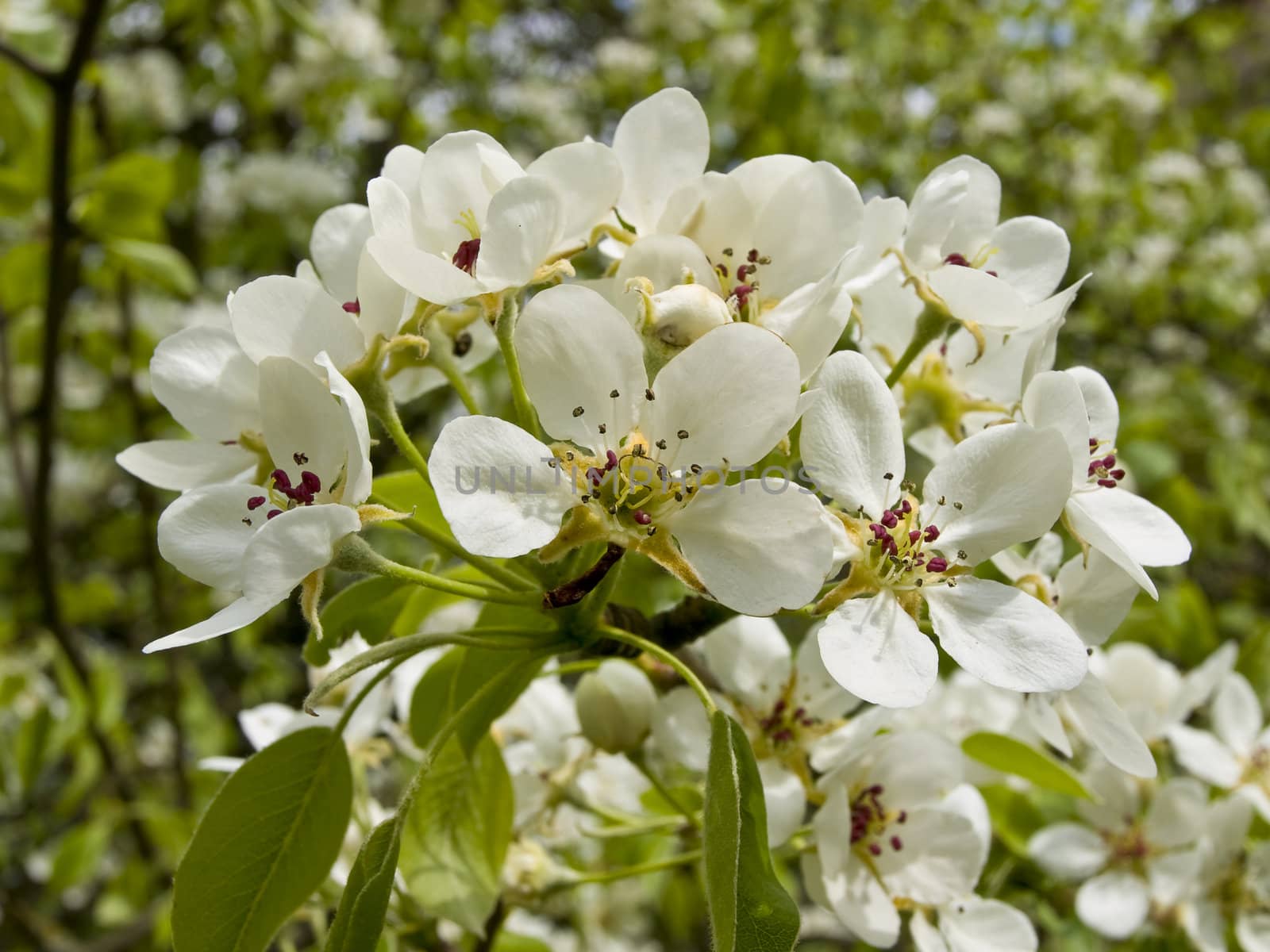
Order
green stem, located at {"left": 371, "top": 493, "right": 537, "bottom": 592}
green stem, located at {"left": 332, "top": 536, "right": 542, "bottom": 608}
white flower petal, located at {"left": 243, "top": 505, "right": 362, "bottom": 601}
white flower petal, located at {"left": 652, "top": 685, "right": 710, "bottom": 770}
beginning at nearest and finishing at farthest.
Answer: white flower petal, located at {"left": 243, "top": 505, "right": 362, "bottom": 601} < green stem, located at {"left": 332, "top": 536, "right": 542, "bottom": 608} < green stem, located at {"left": 371, "top": 493, "right": 537, "bottom": 592} < white flower petal, located at {"left": 652, "top": 685, "right": 710, "bottom": 770}

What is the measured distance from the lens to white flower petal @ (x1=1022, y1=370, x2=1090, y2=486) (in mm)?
937

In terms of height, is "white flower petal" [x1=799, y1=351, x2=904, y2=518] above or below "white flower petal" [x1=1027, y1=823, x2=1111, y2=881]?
above

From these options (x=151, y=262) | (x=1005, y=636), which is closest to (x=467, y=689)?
(x=1005, y=636)

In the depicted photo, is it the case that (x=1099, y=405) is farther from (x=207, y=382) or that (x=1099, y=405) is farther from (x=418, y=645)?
(x=207, y=382)

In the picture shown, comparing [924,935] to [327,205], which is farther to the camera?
[327,205]

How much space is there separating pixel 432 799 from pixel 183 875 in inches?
10.8

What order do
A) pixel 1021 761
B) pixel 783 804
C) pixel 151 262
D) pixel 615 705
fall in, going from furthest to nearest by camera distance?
pixel 151 262
pixel 1021 761
pixel 615 705
pixel 783 804

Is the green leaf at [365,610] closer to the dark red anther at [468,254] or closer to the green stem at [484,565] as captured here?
the green stem at [484,565]

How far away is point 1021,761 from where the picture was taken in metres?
1.35

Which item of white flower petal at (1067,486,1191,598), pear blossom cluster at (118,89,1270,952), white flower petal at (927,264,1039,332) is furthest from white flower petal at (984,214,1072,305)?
white flower petal at (1067,486,1191,598)

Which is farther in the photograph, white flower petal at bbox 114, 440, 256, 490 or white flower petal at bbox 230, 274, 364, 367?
white flower petal at bbox 114, 440, 256, 490

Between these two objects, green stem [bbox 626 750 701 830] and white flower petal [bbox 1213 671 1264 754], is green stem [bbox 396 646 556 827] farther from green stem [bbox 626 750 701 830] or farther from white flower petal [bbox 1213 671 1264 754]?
white flower petal [bbox 1213 671 1264 754]

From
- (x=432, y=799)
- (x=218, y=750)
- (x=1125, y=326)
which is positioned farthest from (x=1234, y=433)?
(x=432, y=799)

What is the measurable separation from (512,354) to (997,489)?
450 millimetres
